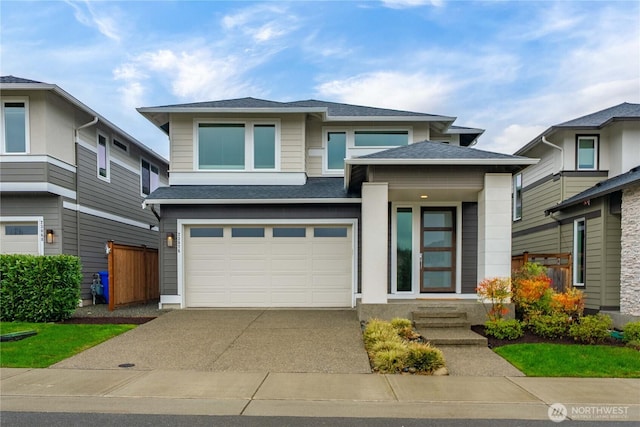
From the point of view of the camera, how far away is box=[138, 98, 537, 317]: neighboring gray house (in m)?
10.6

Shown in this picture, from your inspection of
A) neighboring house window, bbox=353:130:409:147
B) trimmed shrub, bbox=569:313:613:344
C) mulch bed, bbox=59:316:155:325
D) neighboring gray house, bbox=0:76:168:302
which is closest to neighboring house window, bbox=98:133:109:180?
neighboring gray house, bbox=0:76:168:302

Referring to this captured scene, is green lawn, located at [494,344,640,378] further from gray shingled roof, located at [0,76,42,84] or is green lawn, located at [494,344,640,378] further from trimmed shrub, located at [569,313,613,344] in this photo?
gray shingled roof, located at [0,76,42,84]

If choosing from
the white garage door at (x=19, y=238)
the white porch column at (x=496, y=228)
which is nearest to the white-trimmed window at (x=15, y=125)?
the white garage door at (x=19, y=238)

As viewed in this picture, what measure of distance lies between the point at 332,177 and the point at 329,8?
16.0 feet

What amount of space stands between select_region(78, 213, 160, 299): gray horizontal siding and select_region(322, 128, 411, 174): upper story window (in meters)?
7.51

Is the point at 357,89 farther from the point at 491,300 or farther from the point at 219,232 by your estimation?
the point at 491,300

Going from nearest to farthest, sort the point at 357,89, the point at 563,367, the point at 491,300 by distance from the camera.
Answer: the point at 563,367
the point at 491,300
the point at 357,89

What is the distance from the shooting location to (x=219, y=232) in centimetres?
1116

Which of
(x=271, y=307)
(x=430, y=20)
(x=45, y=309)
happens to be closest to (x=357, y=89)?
(x=430, y=20)

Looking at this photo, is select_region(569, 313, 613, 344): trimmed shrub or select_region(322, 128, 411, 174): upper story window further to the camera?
select_region(322, 128, 411, 174): upper story window

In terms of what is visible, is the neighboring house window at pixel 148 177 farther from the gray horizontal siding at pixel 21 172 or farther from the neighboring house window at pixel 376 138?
the neighboring house window at pixel 376 138

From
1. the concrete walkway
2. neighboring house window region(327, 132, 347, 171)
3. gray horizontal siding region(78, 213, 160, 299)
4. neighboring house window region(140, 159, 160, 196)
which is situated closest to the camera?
the concrete walkway

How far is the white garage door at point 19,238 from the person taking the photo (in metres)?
11.1

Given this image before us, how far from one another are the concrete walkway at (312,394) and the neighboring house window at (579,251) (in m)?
6.48
